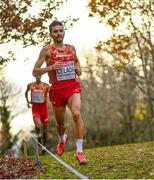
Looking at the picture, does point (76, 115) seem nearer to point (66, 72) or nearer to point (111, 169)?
point (66, 72)

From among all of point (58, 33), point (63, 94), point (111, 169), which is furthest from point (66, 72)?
point (111, 169)

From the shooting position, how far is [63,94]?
33.3 ft

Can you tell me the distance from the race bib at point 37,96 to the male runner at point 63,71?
5757mm

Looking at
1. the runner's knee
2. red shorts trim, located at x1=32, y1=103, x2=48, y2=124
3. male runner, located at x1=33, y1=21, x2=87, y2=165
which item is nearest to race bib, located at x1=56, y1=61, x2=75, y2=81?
male runner, located at x1=33, y1=21, x2=87, y2=165

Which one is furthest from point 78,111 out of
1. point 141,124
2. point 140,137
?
point 141,124

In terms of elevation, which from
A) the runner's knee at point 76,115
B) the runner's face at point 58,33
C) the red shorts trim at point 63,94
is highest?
the runner's face at point 58,33

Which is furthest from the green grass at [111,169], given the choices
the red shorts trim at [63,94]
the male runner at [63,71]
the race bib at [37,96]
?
the race bib at [37,96]

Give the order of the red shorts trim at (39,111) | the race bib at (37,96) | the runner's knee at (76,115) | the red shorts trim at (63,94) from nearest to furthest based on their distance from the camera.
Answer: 1. the runner's knee at (76,115)
2. the red shorts trim at (63,94)
3. the race bib at (37,96)
4. the red shorts trim at (39,111)

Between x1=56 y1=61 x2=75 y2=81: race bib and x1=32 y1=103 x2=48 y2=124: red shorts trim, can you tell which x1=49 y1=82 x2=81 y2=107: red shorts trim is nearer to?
x1=56 y1=61 x2=75 y2=81: race bib

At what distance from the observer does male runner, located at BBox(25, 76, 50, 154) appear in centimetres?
1614

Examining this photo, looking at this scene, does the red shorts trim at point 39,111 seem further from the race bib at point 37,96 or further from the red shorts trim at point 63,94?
the red shorts trim at point 63,94

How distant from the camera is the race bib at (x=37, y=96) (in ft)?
52.6

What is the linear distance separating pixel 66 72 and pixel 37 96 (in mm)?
6342

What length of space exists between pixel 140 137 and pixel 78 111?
156 feet
